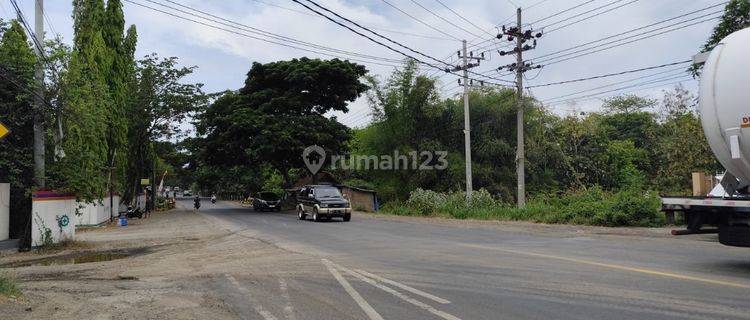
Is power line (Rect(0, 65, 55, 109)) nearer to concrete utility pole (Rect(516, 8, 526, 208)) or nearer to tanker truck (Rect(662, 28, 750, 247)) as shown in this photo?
tanker truck (Rect(662, 28, 750, 247))

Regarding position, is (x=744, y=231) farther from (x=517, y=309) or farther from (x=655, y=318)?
(x=517, y=309)

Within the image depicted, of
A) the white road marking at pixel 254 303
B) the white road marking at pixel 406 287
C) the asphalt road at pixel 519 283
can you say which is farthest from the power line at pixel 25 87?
the white road marking at pixel 406 287

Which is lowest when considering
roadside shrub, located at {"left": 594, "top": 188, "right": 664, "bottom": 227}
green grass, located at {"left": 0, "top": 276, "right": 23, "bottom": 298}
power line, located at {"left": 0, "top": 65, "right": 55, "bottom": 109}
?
green grass, located at {"left": 0, "top": 276, "right": 23, "bottom": 298}

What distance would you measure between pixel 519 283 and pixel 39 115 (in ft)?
47.3

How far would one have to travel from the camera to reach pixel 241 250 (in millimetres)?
14555

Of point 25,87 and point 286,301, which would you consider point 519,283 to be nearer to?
point 286,301

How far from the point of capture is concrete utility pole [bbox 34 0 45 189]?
49.9 ft

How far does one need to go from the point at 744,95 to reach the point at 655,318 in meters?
4.67

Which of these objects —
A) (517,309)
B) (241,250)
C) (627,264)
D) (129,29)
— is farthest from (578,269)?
(129,29)

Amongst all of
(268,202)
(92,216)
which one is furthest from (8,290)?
(268,202)

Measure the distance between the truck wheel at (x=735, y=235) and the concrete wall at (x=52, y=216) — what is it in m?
16.9

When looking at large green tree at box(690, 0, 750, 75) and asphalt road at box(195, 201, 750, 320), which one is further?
large green tree at box(690, 0, 750, 75)

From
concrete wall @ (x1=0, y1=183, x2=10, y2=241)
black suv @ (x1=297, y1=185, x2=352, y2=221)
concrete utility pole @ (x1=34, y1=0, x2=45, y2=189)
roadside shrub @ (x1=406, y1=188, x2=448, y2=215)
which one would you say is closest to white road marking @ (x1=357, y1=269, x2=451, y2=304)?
concrete utility pole @ (x1=34, y1=0, x2=45, y2=189)

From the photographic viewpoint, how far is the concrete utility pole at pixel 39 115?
1522 centimetres
